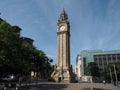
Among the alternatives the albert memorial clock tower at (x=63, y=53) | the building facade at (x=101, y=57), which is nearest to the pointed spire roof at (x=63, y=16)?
the albert memorial clock tower at (x=63, y=53)

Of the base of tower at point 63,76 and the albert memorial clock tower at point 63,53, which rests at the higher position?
the albert memorial clock tower at point 63,53

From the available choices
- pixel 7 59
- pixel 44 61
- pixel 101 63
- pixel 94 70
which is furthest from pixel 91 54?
pixel 7 59

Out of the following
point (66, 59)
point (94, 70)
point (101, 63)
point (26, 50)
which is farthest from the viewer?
point (101, 63)

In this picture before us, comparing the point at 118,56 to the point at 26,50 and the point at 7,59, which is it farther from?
the point at 7,59

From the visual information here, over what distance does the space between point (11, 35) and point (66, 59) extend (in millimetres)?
54803

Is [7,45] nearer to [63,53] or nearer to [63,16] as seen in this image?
[63,53]

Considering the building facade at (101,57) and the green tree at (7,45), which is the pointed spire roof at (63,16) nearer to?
the building facade at (101,57)

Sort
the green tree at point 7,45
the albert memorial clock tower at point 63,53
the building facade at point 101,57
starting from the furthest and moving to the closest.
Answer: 1. the building facade at point 101,57
2. the albert memorial clock tower at point 63,53
3. the green tree at point 7,45

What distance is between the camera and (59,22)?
327ft

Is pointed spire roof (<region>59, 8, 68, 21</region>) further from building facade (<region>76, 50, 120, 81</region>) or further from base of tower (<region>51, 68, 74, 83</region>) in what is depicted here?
building facade (<region>76, 50, 120, 81</region>)

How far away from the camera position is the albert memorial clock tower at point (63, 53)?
87.0 m

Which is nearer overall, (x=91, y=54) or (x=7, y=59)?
(x=7, y=59)

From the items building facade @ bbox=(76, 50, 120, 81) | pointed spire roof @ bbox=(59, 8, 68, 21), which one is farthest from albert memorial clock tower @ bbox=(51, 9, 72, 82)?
building facade @ bbox=(76, 50, 120, 81)

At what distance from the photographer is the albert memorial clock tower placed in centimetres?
8700
